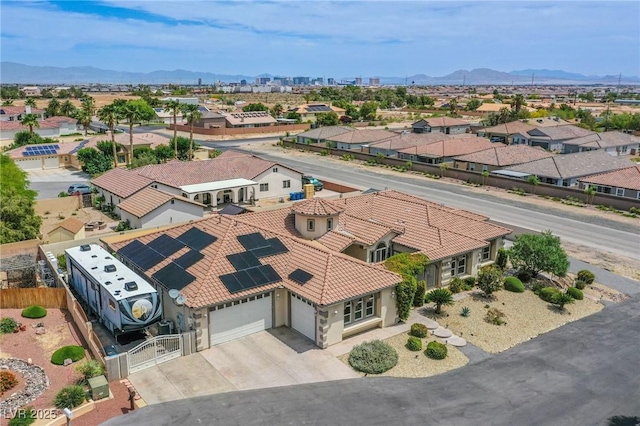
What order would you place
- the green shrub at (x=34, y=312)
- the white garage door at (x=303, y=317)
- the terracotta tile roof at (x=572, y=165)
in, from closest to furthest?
the white garage door at (x=303, y=317), the green shrub at (x=34, y=312), the terracotta tile roof at (x=572, y=165)

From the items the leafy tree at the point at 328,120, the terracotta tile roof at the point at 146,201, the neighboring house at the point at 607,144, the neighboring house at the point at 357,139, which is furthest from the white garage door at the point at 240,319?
the leafy tree at the point at 328,120

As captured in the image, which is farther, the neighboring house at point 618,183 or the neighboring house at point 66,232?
the neighboring house at point 618,183

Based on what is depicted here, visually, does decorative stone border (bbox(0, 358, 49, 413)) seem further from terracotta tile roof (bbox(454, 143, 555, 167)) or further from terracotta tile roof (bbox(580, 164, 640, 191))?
terracotta tile roof (bbox(454, 143, 555, 167))

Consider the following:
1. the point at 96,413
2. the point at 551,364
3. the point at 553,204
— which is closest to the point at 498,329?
the point at 551,364

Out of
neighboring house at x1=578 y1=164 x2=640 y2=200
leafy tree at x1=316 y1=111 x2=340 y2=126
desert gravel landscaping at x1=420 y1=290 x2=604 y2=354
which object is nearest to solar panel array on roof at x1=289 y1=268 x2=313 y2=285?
desert gravel landscaping at x1=420 y1=290 x2=604 y2=354

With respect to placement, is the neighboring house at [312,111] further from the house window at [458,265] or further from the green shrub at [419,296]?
the green shrub at [419,296]

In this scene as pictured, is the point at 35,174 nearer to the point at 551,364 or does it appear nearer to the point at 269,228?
the point at 269,228
